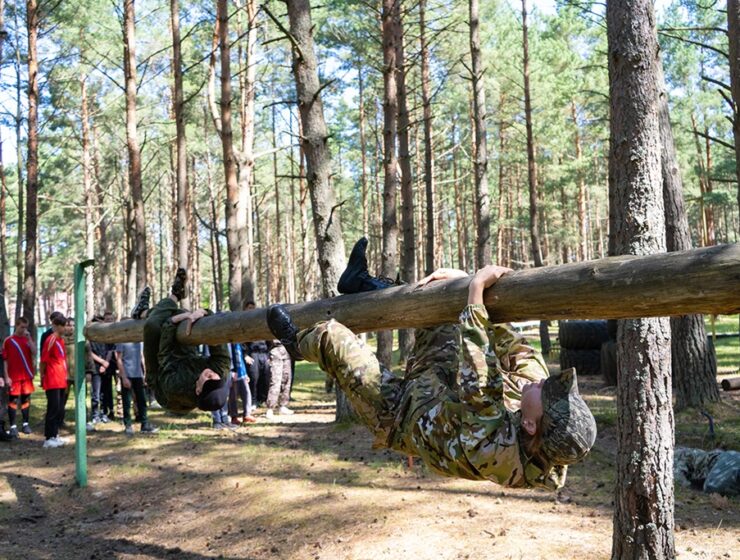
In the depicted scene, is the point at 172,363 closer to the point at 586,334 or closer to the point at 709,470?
the point at 709,470

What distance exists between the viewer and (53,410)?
36.2 feet

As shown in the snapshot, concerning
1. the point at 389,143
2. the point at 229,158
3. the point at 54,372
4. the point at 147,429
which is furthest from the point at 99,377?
the point at 389,143

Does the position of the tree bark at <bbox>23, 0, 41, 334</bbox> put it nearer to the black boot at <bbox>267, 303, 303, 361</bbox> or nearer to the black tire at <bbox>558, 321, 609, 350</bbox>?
the black tire at <bbox>558, 321, 609, 350</bbox>

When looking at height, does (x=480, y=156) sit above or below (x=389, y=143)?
above

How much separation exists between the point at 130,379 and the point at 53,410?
1280 millimetres

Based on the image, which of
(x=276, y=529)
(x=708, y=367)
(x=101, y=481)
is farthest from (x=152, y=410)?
(x=708, y=367)

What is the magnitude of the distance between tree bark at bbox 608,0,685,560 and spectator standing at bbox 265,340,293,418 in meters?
8.09

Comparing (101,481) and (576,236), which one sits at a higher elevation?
(576,236)

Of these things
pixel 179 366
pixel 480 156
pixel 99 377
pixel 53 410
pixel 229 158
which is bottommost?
pixel 53 410

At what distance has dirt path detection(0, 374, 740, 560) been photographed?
19.2 feet

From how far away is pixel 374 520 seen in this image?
641 centimetres

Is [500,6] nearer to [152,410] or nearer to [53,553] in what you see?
[152,410]

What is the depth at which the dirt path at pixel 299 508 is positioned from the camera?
5.84 m

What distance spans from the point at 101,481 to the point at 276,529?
145 inches
